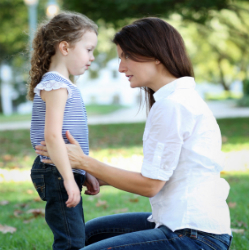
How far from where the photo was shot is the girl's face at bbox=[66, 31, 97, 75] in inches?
87.4

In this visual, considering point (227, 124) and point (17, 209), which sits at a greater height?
point (17, 209)

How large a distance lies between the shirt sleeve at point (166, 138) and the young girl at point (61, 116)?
47 cm

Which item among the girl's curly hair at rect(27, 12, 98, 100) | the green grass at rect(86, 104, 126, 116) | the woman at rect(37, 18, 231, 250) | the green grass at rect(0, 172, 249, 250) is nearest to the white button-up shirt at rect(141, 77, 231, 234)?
the woman at rect(37, 18, 231, 250)

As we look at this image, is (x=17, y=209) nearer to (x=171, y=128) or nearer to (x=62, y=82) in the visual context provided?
(x=62, y=82)

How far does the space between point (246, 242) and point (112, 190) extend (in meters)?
2.35

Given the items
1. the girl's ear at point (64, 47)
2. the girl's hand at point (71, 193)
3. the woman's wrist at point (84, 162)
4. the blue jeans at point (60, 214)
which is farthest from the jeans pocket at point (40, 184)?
the girl's ear at point (64, 47)

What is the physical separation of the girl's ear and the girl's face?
2 centimetres

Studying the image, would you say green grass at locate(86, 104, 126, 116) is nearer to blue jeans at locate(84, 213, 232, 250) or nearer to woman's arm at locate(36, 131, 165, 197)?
Result: woman's arm at locate(36, 131, 165, 197)

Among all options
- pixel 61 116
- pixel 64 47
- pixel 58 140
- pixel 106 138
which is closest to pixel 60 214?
pixel 58 140

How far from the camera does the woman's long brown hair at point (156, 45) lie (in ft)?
6.54

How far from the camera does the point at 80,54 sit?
2230mm

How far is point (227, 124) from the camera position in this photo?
11.9 metres

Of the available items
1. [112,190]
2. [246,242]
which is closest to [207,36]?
[112,190]

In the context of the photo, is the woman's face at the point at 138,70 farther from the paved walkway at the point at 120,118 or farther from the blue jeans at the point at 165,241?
the paved walkway at the point at 120,118
